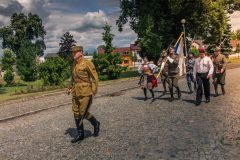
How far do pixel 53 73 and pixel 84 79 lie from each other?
21.9 metres

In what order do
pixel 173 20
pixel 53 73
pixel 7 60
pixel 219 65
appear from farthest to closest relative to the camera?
pixel 7 60, pixel 173 20, pixel 53 73, pixel 219 65

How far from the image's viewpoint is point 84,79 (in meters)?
8.48

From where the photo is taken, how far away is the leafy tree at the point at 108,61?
1396 inches

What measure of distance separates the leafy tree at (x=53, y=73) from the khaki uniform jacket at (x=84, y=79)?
2180 cm

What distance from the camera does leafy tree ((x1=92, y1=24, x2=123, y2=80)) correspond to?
3547 cm

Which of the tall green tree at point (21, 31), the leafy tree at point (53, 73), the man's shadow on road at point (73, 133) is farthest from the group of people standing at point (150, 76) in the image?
the tall green tree at point (21, 31)

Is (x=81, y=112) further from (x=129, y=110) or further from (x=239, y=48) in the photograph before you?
(x=239, y=48)

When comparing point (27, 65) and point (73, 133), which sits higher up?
point (27, 65)

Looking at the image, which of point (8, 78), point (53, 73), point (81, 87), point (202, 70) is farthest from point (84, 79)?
point (8, 78)

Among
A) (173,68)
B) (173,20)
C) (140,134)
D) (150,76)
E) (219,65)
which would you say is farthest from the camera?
(173,20)

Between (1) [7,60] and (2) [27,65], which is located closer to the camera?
(1) [7,60]

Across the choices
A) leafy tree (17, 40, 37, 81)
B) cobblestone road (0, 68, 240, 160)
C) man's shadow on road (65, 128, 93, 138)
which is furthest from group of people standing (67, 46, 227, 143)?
leafy tree (17, 40, 37, 81)

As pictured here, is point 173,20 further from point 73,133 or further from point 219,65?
→ point 73,133

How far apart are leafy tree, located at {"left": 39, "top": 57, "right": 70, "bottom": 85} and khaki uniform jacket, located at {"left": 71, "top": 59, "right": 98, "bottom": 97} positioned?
21.8 m
